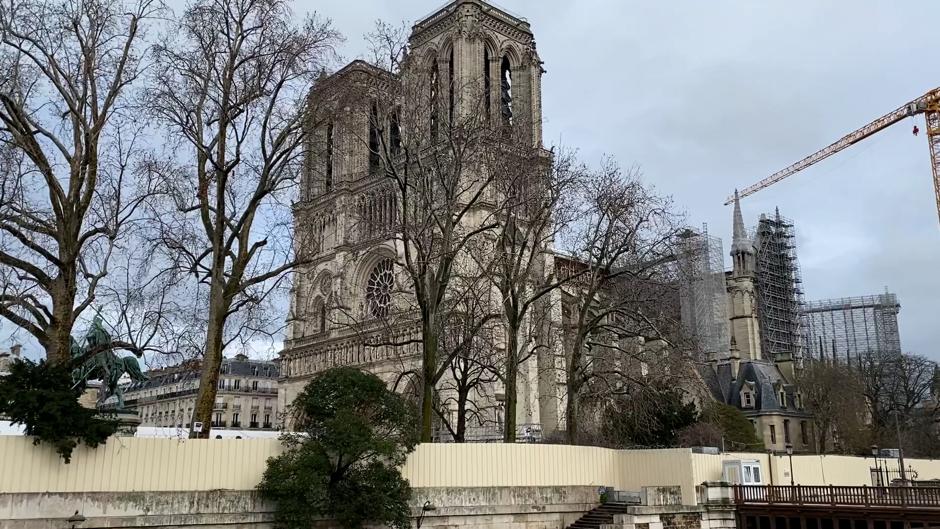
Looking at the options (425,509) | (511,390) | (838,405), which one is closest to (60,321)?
(425,509)

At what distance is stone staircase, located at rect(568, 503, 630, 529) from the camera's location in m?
23.8

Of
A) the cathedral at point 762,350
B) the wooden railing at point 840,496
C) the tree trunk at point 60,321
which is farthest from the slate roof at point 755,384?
the tree trunk at point 60,321

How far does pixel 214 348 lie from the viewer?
19828mm

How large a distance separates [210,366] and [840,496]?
18.4 metres

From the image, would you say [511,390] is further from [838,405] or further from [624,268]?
[838,405]

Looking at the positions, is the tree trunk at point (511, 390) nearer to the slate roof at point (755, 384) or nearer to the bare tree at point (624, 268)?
the bare tree at point (624, 268)

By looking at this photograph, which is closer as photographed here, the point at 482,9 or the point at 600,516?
the point at 600,516

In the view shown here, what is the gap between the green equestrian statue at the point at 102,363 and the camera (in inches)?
766

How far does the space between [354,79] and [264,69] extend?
3118mm

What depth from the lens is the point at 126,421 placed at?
1898cm

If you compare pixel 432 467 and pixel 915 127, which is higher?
pixel 915 127

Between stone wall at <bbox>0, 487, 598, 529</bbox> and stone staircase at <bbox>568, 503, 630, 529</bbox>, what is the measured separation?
251 mm

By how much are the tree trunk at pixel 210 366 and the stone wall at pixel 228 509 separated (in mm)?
2184

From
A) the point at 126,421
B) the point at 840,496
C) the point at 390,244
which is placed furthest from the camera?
the point at 390,244
